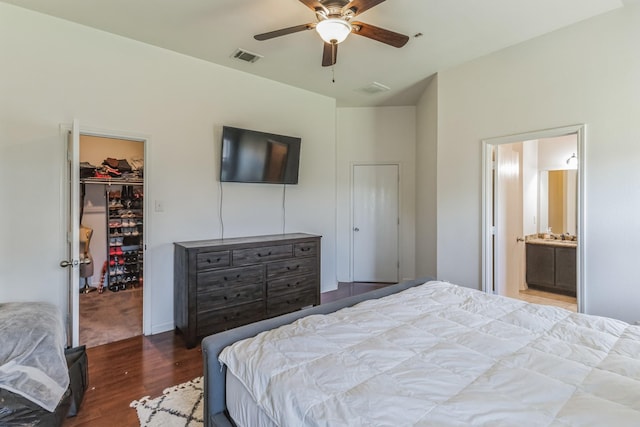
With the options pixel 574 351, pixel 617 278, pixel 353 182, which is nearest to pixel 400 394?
pixel 574 351

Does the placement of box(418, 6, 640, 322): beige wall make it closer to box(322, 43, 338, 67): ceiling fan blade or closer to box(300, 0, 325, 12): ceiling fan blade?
box(322, 43, 338, 67): ceiling fan blade

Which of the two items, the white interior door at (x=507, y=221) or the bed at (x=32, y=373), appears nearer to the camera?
the bed at (x=32, y=373)

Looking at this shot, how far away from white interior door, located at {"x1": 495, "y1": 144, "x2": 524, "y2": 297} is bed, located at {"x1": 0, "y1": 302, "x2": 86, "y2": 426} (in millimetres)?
3991

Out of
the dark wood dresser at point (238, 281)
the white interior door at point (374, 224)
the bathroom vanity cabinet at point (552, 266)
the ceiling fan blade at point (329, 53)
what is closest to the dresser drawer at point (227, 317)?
the dark wood dresser at point (238, 281)

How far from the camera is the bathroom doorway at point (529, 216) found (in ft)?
11.7

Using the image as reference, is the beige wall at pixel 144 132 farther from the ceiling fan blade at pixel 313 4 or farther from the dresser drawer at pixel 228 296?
the ceiling fan blade at pixel 313 4

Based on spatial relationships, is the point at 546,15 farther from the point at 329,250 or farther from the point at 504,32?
the point at 329,250

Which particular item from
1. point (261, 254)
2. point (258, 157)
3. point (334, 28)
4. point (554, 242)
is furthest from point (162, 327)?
point (554, 242)

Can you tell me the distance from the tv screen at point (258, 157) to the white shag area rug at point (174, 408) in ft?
7.16

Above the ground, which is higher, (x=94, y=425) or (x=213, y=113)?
(x=213, y=113)

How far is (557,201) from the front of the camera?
5.20 meters

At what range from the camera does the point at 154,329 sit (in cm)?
333

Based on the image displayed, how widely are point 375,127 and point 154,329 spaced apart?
4332 mm

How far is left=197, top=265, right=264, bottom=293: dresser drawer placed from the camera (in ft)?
10.1
